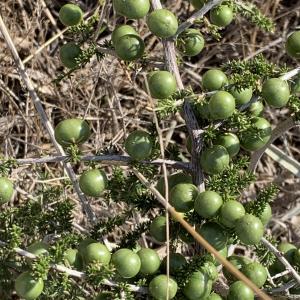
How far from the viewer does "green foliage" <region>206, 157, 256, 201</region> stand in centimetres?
236

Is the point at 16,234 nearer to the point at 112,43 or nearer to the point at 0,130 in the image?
the point at 112,43

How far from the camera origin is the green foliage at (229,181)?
2357 mm

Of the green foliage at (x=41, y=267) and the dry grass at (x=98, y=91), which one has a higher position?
the green foliage at (x=41, y=267)

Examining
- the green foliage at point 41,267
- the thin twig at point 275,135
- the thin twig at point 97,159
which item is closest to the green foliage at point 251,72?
the thin twig at point 275,135

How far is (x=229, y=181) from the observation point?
2.38 metres

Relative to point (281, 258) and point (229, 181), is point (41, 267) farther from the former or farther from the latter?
point (281, 258)

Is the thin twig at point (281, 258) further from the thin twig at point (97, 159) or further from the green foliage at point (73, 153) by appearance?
the green foliage at point (73, 153)

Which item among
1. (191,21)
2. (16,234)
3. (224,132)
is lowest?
(16,234)

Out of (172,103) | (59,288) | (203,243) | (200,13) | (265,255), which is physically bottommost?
(265,255)

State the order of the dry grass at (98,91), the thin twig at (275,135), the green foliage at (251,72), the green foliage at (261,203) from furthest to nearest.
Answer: the dry grass at (98,91), the thin twig at (275,135), the green foliage at (261,203), the green foliage at (251,72)

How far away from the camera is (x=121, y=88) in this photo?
4457 mm

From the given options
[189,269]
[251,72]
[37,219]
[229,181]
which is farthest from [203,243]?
[37,219]

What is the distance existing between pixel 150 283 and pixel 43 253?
46 cm

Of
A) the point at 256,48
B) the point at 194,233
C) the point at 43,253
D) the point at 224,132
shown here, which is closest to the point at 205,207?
the point at 194,233
